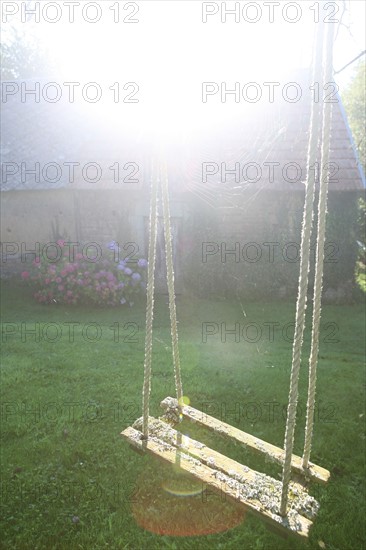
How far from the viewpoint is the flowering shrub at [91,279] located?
10617mm

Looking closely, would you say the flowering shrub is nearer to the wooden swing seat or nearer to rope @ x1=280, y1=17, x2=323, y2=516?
the wooden swing seat

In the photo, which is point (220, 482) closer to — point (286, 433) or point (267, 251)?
point (286, 433)

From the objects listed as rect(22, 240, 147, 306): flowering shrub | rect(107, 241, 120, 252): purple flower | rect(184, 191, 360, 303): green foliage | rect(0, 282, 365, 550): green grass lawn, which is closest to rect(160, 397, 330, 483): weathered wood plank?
rect(0, 282, 365, 550): green grass lawn

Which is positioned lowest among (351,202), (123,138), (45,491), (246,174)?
(45,491)

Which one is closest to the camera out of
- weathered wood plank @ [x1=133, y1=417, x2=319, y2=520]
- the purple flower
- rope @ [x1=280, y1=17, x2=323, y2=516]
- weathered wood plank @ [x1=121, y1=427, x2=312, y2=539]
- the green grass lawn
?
rope @ [x1=280, y1=17, x2=323, y2=516]

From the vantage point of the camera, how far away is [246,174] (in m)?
11.2

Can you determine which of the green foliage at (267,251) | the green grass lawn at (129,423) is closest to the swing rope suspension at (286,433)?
the green grass lawn at (129,423)

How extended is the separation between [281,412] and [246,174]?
24.3 ft

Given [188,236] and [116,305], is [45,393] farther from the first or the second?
[188,236]

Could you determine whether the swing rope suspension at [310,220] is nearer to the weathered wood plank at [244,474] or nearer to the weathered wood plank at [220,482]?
the weathered wood plank at [220,482]

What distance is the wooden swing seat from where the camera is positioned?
233 cm

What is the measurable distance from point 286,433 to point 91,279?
30.0ft

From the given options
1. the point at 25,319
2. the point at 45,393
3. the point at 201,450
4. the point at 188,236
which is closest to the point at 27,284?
the point at 25,319

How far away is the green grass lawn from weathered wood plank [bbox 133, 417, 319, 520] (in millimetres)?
1085
